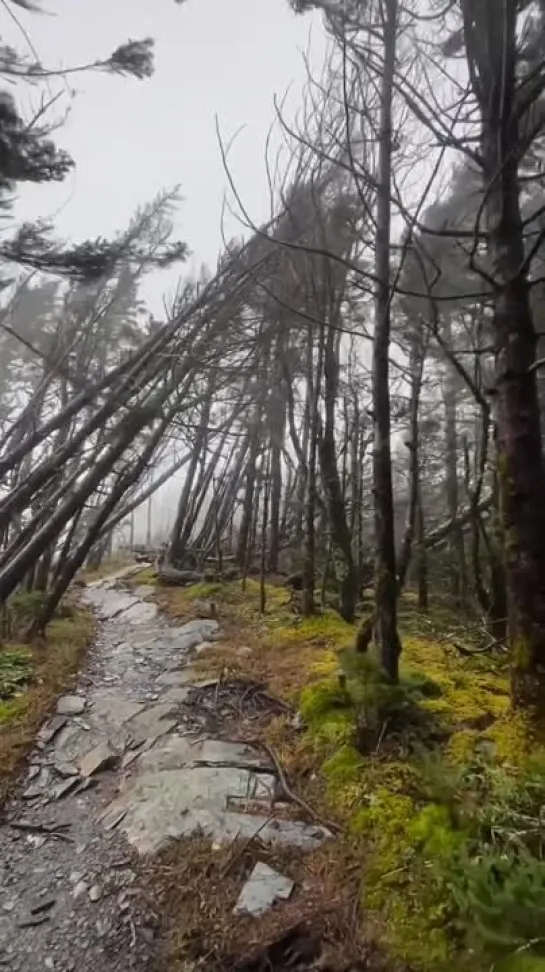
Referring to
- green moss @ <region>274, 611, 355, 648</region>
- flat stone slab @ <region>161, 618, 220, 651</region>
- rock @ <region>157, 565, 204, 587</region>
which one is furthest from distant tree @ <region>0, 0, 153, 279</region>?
rock @ <region>157, 565, 204, 587</region>

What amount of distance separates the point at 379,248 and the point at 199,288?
4385 millimetres

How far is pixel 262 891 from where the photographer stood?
2605 millimetres

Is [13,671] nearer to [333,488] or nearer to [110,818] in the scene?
[110,818]

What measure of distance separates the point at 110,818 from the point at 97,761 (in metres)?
0.89

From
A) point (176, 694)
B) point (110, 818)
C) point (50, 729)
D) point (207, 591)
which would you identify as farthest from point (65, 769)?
point (207, 591)

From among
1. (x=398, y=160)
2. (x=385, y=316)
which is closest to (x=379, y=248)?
(x=385, y=316)

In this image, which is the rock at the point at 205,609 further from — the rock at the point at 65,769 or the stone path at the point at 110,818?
the rock at the point at 65,769

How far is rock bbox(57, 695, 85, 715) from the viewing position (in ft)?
17.6

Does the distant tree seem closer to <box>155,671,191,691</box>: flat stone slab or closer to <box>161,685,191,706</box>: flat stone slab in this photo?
<box>161,685,191,706</box>: flat stone slab

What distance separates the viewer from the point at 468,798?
8.10ft

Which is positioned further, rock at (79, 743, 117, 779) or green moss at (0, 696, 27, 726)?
green moss at (0, 696, 27, 726)

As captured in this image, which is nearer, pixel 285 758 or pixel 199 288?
pixel 285 758

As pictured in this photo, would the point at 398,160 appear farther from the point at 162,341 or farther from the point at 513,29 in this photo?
the point at 162,341

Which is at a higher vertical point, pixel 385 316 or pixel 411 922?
pixel 385 316
